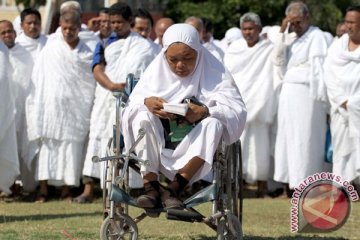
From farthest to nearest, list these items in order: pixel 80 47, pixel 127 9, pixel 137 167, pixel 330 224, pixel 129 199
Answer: pixel 80 47, pixel 127 9, pixel 330 224, pixel 137 167, pixel 129 199

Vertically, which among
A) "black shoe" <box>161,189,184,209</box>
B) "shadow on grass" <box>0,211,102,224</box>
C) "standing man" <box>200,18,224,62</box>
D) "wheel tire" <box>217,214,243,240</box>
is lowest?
"shadow on grass" <box>0,211,102,224</box>

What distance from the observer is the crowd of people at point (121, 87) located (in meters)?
13.6

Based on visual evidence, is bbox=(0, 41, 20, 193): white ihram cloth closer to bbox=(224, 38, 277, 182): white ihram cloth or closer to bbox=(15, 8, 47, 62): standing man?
bbox=(15, 8, 47, 62): standing man

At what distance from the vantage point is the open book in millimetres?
9023

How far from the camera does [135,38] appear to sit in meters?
13.7

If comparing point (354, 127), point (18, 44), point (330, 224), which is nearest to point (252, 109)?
point (354, 127)

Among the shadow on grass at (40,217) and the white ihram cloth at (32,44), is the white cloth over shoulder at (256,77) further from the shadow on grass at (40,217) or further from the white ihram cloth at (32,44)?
the shadow on grass at (40,217)

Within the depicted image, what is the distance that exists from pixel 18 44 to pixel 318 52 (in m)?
3.79

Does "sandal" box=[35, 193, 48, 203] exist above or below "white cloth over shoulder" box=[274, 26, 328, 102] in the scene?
below

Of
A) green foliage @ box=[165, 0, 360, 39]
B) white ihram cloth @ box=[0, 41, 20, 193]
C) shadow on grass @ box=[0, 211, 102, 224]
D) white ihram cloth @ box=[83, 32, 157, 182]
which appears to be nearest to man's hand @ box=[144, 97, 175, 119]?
shadow on grass @ box=[0, 211, 102, 224]

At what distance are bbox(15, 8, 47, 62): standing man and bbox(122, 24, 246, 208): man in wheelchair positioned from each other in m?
5.54

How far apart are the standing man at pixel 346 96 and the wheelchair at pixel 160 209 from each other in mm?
4329

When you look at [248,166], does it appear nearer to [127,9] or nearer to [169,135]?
[127,9]

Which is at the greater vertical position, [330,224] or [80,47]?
[80,47]
